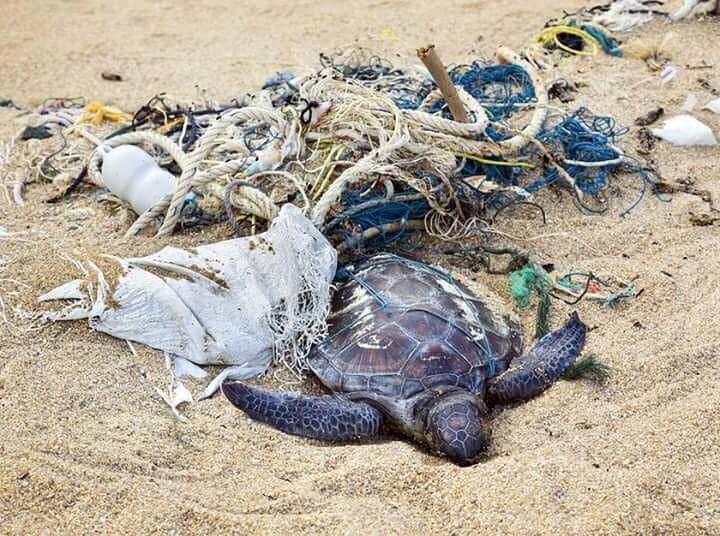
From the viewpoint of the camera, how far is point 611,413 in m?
2.20

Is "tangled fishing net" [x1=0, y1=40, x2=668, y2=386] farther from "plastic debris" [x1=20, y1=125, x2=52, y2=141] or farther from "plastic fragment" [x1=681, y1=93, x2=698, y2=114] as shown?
"plastic fragment" [x1=681, y1=93, x2=698, y2=114]

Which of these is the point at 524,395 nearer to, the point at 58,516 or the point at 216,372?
the point at 216,372

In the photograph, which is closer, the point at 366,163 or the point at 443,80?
the point at 366,163

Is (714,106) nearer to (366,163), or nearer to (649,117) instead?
(649,117)

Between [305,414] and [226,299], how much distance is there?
502 millimetres

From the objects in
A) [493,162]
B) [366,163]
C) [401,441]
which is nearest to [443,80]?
[493,162]

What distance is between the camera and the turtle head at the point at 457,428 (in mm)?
2166

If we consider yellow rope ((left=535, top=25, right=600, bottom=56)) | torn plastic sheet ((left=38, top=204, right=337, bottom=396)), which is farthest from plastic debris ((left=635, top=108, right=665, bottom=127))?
torn plastic sheet ((left=38, top=204, right=337, bottom=396))

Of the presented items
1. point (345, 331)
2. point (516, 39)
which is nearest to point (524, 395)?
point (345, 331)

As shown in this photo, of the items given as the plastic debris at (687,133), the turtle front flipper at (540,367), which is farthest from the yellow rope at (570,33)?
the turtle front flipper at (540,367)

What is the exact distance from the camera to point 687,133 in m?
3.76

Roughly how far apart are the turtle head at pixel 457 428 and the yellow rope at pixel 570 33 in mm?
3021

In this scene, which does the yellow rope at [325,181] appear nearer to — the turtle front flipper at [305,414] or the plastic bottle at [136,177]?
the plastic bottle at [136,177]

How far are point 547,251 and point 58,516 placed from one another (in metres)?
2.05
